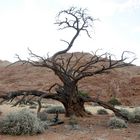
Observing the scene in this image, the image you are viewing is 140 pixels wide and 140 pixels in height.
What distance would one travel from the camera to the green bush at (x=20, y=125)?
44.4 ft

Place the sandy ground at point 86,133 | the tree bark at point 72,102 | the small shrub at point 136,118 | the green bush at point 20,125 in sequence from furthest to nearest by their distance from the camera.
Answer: the tree bark at point 72,102
the small shrub at point 136,118
the green bush at point 20,125
the sandy ground at point 86,133

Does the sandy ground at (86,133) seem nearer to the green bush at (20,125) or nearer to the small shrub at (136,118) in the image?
the green bush at (20,125)

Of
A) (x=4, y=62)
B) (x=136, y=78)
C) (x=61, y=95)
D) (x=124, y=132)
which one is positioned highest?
(x=4, y=62)

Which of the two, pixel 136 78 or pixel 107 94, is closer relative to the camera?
pixel 107 94

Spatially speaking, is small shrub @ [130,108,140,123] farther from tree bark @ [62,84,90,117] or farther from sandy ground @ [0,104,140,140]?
tree bark @ [62,84,90,117]

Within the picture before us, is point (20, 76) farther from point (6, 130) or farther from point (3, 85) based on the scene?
point (6, 130)

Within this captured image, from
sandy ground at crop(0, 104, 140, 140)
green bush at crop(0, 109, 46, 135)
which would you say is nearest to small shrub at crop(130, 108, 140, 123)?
sandy ground at crop(0, 104, 140, 140)

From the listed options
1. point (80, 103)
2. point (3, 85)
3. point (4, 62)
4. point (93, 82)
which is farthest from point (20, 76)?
point (80, 103)

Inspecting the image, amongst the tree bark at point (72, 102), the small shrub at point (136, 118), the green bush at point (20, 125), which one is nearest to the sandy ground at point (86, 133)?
the green bush at point (20, 125)

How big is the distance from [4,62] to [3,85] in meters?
37.3

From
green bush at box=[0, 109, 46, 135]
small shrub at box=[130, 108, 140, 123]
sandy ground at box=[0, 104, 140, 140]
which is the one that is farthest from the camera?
small shrub at box=[130, 108, 140, 123]

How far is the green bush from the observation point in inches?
533

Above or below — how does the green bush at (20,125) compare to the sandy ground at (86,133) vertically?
above

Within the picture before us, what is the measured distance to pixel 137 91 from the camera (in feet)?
183
